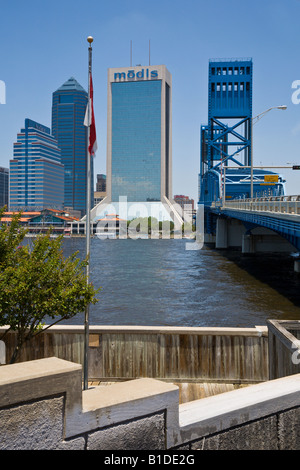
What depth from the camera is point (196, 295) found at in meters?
35.5

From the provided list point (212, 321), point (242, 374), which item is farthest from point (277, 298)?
point (242, 374)

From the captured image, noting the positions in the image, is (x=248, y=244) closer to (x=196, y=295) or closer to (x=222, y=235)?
(x=222, y=235)

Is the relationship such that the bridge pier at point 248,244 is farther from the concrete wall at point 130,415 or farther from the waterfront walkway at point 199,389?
the concrete wall at point 130,415

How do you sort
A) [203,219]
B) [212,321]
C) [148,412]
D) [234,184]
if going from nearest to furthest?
[148,412], [212,321], [234,184], [203,219]

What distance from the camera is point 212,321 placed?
26.4m

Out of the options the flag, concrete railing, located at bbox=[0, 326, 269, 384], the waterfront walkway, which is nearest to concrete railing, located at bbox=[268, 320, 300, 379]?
the waterfront walkway

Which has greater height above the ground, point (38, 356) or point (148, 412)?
point (148, 412)

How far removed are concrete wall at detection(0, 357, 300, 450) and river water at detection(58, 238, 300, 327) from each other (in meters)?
20.8

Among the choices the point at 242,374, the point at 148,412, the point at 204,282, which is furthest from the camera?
the point at 204,282

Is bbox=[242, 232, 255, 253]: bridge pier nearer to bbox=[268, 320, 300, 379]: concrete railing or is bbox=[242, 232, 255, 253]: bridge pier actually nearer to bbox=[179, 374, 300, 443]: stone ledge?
bbox=[268, 320, 300, 379]: concrete railing

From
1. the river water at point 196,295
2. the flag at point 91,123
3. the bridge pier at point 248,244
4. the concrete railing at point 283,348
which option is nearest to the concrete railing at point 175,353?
the concrete railing at point 283,348

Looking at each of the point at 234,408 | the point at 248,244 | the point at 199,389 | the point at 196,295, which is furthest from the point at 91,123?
the point at 248,244

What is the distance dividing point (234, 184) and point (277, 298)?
83.9m
